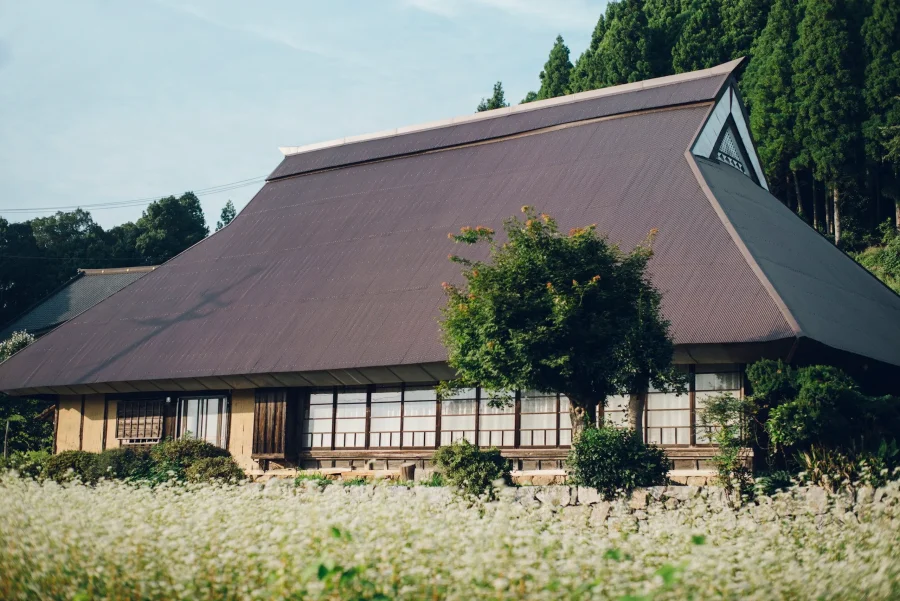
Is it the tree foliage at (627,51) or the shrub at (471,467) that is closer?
the shrub at (471,467)

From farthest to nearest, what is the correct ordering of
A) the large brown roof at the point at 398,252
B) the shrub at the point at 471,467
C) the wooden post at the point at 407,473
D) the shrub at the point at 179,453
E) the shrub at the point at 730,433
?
the shrub at the point at 179,453 < the large brown roof at the point at 398,252 < the wooden post at the point at 407,473 < the shrub at the point at 471,467 < the shrub at the point at 730,433

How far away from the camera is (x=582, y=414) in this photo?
19016 millimetres

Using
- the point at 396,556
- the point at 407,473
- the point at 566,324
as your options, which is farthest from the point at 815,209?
the point at 396,556

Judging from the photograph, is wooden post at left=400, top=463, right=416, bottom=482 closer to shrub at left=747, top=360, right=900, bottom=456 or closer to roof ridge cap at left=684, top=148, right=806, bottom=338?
shrub at left=747, top=360, right=900, bottom=456

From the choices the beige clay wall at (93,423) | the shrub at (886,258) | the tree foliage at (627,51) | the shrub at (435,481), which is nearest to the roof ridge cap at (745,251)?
the shrub at (435,481)

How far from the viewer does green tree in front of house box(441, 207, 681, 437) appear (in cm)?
1841

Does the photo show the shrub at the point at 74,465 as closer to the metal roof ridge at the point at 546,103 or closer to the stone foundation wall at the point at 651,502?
the stone foundation wall at the point at 651,502

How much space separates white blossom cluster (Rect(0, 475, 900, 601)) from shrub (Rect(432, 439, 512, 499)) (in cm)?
751

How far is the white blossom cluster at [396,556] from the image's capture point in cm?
817

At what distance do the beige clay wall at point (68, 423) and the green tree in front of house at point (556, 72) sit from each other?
1421 inches

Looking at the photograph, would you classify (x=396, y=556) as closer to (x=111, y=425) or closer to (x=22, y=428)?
(x=111, y=425)

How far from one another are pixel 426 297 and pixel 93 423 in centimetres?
1172

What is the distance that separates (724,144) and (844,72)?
16.9m

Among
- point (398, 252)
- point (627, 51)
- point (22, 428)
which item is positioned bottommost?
point (22, 428)
